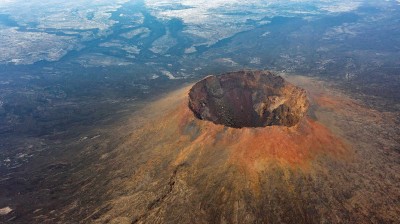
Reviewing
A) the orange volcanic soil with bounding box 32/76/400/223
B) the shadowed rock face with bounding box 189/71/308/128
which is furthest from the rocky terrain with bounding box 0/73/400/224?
the shadowed rock face with bounding box 189/71/308/128

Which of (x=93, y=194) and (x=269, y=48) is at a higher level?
(x=93, y=194)

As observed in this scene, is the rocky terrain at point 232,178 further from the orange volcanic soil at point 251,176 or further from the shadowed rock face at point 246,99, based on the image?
the shadowed rock face at point 246,99

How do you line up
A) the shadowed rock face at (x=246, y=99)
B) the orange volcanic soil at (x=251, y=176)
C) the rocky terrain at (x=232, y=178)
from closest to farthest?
the orange volcanic soil at (x=251, y=176), the rocky terrain at (x=232, y=178), the shadowed rock face at (x=246, y=99)

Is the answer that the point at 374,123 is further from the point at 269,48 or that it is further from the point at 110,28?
the point at 110,28

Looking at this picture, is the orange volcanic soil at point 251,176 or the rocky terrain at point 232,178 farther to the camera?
the rocky terrain at point 232,178

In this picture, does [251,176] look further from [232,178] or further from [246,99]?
[246,99]

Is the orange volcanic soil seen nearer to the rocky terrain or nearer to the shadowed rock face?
the rocky terrain

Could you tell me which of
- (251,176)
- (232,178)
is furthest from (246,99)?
(232,178)

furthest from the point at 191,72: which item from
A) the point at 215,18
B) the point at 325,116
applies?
the point at 215,18

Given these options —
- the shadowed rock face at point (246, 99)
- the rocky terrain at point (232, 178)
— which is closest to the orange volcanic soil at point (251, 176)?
the rocky terrain at point (232, 178)
